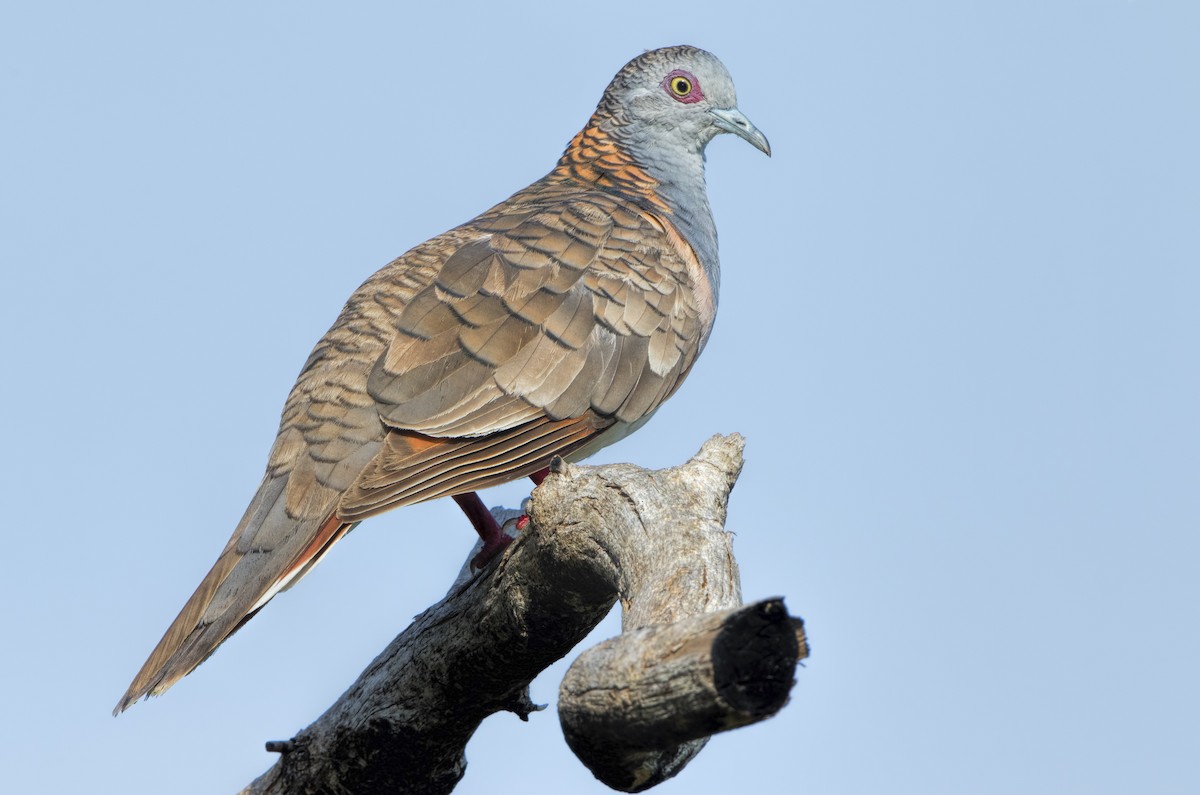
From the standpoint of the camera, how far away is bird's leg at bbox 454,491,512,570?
180 inches

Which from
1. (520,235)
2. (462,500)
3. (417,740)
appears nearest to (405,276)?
(520,235)

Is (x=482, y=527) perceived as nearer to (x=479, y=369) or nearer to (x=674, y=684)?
(x=479, y=369)

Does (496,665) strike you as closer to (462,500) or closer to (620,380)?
(462,500)

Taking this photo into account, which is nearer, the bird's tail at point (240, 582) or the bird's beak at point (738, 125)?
the bird's tail at point (240, 582)

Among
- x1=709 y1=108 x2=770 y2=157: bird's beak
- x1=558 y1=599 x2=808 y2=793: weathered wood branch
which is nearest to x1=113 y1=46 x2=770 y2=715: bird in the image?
x1=709 y1=108 x2=770 y2=157: bird's beak

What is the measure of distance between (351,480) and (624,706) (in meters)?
1.96

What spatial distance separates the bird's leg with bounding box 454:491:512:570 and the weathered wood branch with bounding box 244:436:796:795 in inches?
9.2

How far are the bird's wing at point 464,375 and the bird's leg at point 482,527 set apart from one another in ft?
1.30

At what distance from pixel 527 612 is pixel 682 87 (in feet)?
10.4

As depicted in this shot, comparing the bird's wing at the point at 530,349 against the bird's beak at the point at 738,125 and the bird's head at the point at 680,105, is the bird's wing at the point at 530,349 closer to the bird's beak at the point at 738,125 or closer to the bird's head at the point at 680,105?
the bird's head at the point at 680,105

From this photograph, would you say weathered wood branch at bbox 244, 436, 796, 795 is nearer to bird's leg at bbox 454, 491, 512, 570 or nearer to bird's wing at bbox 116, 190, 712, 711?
bird's leg at bbox 454, 491, 512, 570

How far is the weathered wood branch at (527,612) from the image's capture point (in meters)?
2.88

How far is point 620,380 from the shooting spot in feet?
15.3

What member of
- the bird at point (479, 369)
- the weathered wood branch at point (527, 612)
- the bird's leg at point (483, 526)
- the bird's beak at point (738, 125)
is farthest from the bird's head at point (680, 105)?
the weathered wood branch at point (527, 612)
